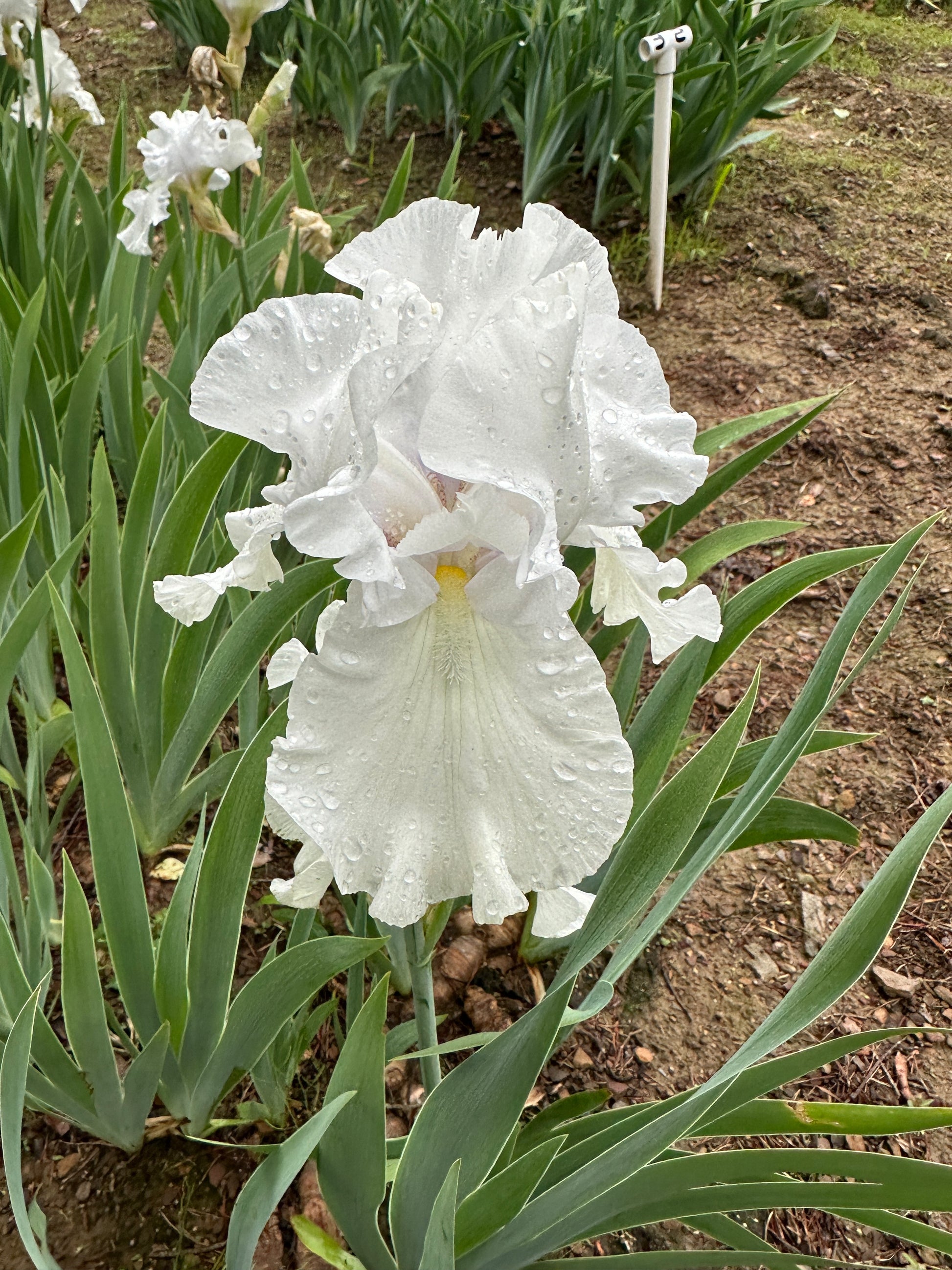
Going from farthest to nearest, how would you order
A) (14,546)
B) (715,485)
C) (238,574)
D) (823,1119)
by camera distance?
(715,485) → (14,546) → (823,1119) → (238,574)

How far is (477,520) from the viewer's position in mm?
726

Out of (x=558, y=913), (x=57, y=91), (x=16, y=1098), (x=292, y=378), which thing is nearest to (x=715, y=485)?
(x=558, y=913)

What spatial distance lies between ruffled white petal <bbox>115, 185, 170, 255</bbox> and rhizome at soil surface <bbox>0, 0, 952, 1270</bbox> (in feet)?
3.36

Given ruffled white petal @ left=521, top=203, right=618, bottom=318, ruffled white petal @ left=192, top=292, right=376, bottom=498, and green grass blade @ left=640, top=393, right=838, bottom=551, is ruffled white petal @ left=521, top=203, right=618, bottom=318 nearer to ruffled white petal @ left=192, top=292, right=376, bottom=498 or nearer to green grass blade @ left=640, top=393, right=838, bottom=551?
ruffled white petal @ left=192, top=292, right=376, bottom=498

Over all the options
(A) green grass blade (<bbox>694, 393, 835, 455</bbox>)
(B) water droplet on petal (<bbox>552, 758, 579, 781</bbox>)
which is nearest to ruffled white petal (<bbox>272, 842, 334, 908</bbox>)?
(B) water droplet on petal (<bbox>552, 758, 579, 781</bbox>)

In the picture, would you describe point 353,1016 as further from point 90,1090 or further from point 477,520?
point 477,520

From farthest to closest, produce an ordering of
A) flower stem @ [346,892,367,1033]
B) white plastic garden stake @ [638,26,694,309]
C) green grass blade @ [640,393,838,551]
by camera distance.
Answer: white plastic garden stake @ [638,26,694,309] < green grass blade @ [640,393,838,551] < flower stem @ [346,892,367,1033]

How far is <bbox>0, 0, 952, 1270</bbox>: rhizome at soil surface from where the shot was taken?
128cm

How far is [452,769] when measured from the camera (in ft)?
2.32

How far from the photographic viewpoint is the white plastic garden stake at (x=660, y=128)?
2.25m

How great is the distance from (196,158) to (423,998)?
1.40 m

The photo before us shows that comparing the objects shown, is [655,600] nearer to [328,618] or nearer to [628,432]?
[628,432]

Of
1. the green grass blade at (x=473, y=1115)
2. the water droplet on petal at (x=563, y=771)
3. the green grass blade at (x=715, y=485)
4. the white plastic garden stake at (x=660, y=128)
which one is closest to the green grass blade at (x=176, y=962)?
the green grass blade at (x=473, y=1115)

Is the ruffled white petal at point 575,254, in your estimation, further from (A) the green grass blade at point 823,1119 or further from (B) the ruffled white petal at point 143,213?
(B) the ruffled white petal at point 143,213
